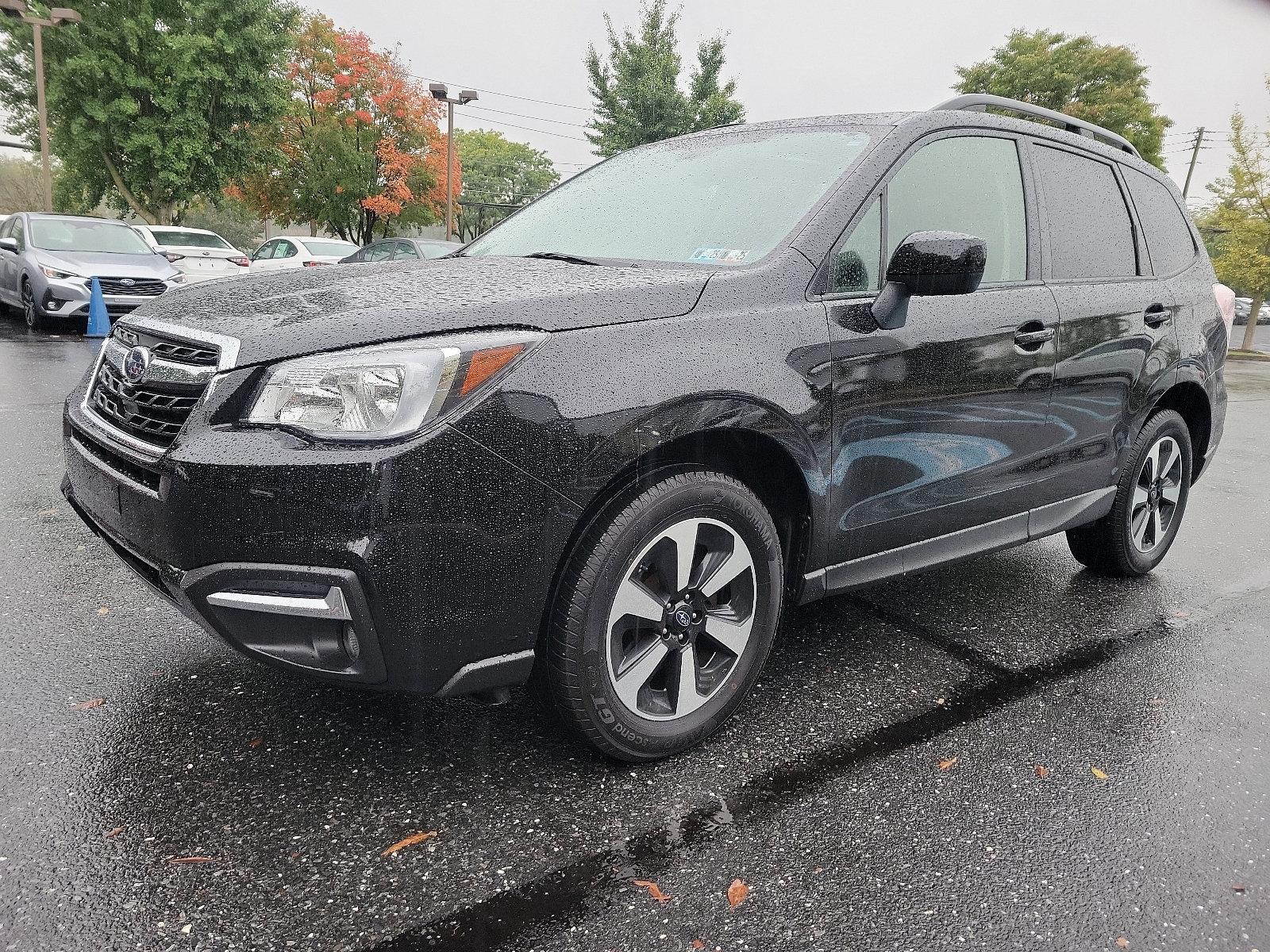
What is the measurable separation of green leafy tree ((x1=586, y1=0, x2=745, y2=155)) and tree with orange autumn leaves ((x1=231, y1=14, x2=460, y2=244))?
8795mm

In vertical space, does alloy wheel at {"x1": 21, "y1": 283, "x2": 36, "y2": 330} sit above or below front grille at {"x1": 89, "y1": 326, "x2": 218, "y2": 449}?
below

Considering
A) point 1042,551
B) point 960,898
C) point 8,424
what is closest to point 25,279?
point 8,424

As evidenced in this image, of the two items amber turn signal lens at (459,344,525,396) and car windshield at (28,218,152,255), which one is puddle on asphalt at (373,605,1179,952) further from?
car windshield at (28,218,152,255)

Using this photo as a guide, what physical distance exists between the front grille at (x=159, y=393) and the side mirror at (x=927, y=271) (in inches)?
71.5

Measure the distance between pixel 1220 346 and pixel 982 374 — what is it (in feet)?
7.01

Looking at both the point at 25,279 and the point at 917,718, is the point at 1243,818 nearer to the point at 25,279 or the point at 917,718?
the point at 917,718

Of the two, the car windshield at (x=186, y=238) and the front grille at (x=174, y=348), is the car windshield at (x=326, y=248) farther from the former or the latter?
the front grille at (x=174, y=348)

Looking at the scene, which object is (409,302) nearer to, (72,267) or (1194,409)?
(1194,409)

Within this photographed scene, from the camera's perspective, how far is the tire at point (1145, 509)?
158 inches

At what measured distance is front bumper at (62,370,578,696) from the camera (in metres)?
1.98

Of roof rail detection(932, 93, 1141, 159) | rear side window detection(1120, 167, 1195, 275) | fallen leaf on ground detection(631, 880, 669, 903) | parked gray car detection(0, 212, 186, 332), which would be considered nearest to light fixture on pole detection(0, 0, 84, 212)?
parked gray car detection(0, 212, 186, 332)

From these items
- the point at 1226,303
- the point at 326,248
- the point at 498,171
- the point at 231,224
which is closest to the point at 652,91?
the point at 326,248

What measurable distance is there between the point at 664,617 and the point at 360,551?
2.74 feet

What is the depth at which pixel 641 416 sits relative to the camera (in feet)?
7.41
